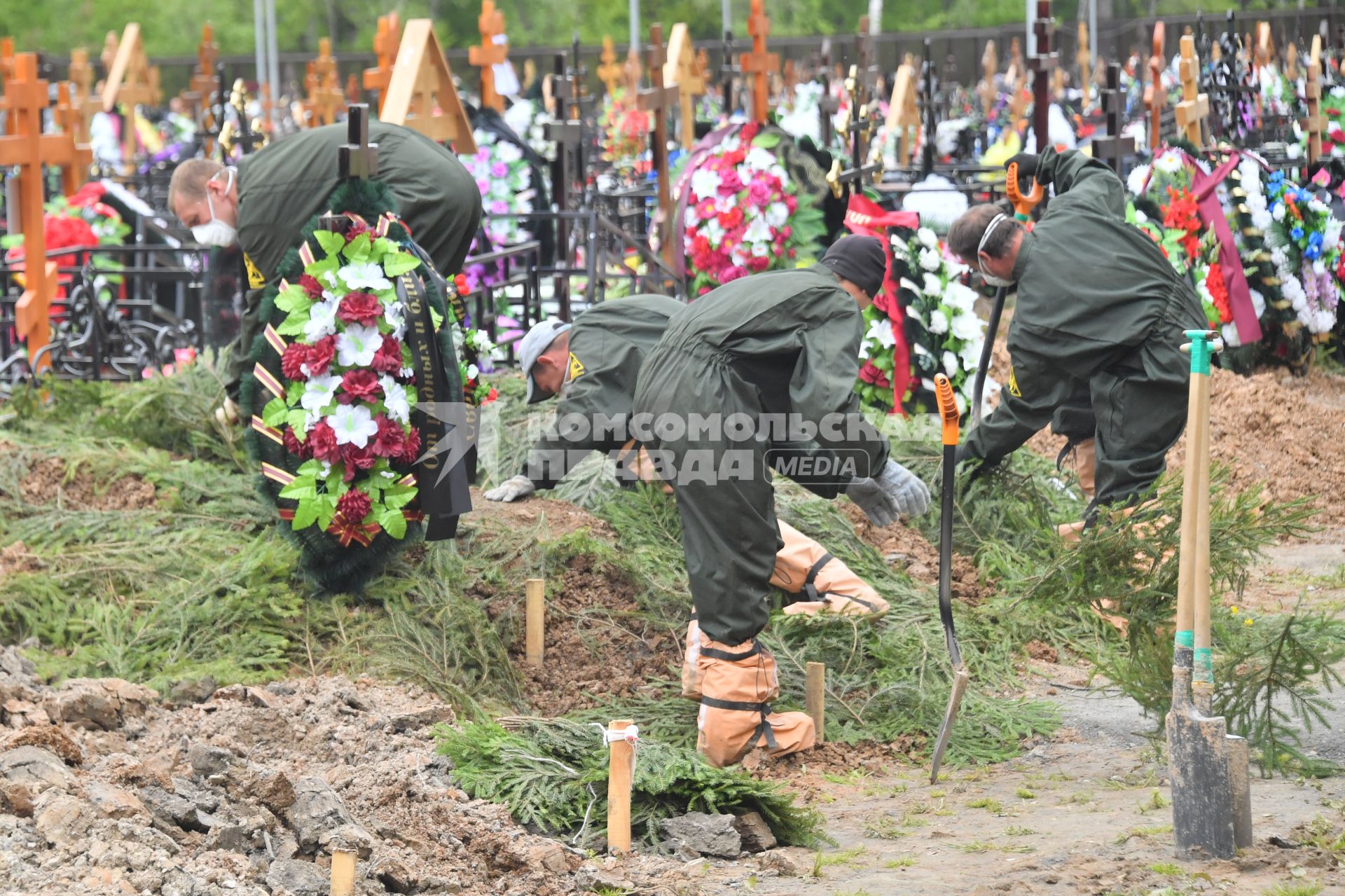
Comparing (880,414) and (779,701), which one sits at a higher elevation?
(880,414)

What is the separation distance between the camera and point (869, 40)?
52.9 ft

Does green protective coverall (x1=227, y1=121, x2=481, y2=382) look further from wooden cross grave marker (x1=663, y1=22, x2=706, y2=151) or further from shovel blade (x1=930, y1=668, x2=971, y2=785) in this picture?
wooden cross grave marker (x1=663, y1=22, x2=706, y2=151)

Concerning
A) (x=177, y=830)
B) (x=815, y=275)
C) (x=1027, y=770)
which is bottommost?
(x=1027, y=770)

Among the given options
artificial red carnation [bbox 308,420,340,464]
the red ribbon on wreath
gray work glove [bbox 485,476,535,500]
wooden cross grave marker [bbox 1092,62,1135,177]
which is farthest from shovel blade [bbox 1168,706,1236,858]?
wooden cross grave marker [bbox 1092,62,1135,177]

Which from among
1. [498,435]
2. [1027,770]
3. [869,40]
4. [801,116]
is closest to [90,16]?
[801,116]

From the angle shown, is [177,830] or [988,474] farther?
[988,474]

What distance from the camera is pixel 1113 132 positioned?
9.80 metres

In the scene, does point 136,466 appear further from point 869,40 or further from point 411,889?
point 869,40

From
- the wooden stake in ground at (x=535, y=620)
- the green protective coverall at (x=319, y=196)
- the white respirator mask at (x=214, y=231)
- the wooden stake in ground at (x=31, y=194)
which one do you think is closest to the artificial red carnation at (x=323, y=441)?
the green protective coverall at (x=319, y=196)

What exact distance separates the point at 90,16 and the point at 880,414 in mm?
36522

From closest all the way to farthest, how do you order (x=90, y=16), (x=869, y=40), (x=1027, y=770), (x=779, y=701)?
Answer: (x=1027, y=770) → (x=779, y=701) → (x=869, y=40) → (x=90, y=16)

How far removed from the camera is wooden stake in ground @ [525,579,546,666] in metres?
5.51

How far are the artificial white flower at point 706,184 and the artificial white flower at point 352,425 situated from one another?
4.15 meters

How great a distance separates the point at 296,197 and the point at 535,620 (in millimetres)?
1967
